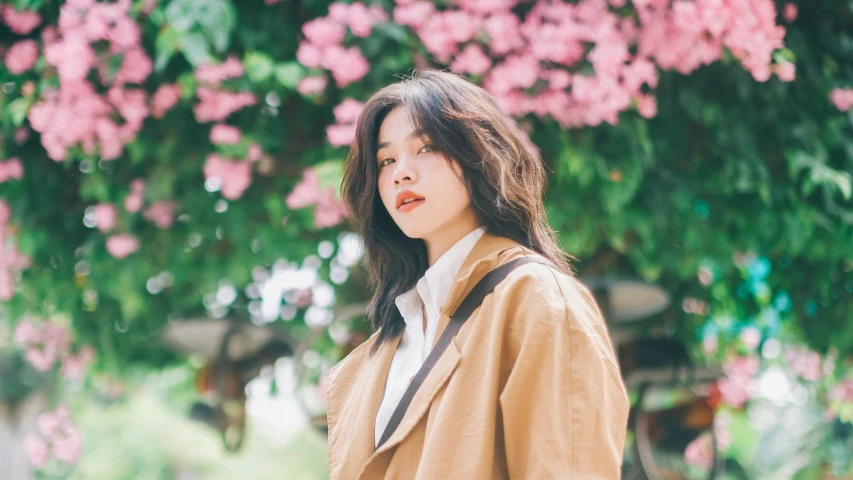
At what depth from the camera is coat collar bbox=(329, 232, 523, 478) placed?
61.1 inches

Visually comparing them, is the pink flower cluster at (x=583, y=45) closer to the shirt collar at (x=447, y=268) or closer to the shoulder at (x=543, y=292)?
the shirt collar at (x=447, y=268)

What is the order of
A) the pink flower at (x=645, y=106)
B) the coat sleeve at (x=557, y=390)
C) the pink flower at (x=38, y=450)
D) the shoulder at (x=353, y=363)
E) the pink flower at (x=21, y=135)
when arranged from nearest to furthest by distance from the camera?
the coat sleeve at (x=557, y=390) → the shoulder at (x=353, y=363) → the pink flower at (x=645, y=106) → the pink flower at (x=21, y=135) → the pink flower at (x=38, y=450)

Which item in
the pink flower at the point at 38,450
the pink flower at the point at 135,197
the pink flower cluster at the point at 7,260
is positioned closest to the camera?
the pink flower at the point at 135,197

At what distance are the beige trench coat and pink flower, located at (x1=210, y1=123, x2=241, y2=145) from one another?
2.18m

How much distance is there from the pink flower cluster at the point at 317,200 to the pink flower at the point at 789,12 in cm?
193

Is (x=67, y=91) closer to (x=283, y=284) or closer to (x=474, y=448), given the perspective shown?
(x=283, y=284)

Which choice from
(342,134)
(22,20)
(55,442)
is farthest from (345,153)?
(55,442)

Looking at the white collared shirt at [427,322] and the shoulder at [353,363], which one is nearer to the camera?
the white collared shirt at [427,322]

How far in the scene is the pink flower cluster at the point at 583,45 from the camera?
3420mm

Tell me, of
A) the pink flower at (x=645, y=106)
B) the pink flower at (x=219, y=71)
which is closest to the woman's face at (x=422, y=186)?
the pink flower at (x=219, y=71)

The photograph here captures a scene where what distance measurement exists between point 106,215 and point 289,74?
3.46 ft

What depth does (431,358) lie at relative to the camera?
5.26ft

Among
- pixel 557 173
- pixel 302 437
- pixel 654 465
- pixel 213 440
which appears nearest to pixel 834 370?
pixel 654 465

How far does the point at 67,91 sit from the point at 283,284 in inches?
67.5
